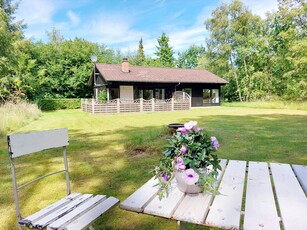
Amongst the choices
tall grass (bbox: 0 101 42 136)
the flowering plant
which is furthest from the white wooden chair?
tall grass (bbox: 0 101 42 136)

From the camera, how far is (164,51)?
3722cm

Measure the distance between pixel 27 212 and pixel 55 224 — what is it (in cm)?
149

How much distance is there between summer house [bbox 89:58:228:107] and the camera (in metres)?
18.4

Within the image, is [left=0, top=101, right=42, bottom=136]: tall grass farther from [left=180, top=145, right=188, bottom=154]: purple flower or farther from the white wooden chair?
[left=180, top=145, right=188, bottom=154]: purple flower

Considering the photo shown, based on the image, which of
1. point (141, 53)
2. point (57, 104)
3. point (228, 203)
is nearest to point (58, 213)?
point (228, 203)

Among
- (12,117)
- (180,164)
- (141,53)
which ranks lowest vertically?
(12,117)

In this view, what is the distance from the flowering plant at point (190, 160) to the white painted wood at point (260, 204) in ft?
0.83

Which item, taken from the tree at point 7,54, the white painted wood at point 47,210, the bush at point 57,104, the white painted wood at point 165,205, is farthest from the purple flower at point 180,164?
the bush at point 57,104

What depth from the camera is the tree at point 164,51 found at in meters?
37.0

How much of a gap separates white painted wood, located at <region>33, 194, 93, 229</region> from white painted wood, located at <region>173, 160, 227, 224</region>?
90cm

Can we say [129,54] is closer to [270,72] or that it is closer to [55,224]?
[270,72]

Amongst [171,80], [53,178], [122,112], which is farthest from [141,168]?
[171,80]

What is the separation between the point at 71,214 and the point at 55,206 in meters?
0.26

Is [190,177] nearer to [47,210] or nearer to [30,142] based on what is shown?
[47,210]
